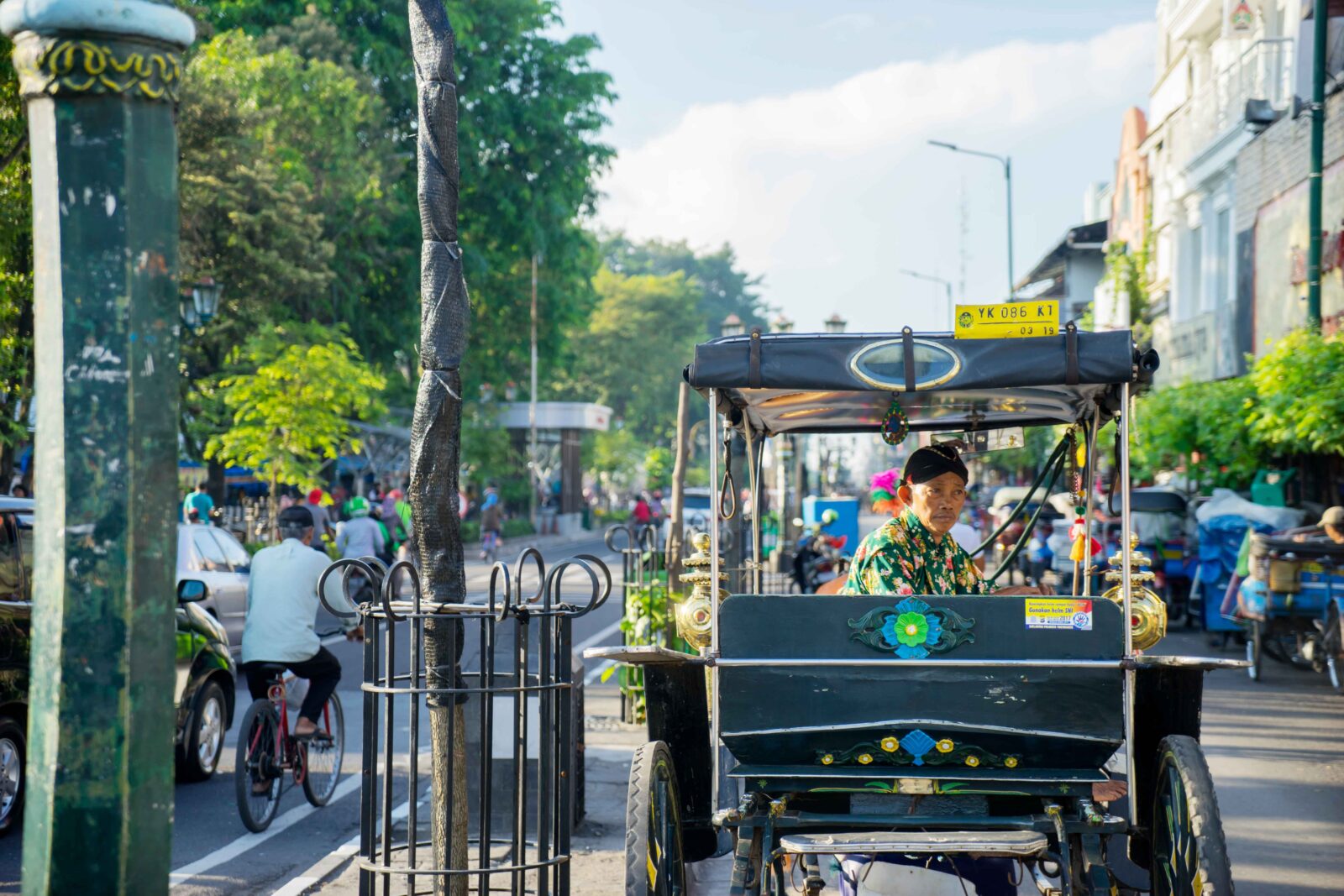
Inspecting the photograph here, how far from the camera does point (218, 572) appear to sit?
49.3ft

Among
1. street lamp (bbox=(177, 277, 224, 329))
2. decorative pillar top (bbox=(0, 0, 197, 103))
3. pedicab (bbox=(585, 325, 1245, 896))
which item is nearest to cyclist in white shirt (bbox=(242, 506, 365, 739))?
pedicab (bbox=(585, 325, 1245, 896))

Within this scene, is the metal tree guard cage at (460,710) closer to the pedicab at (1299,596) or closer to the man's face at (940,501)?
the man's face at (940,501)

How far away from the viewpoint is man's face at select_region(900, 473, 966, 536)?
18.6ft

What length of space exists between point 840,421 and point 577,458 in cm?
4822

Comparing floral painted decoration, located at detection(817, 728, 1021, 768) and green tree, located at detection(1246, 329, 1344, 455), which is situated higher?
green tree, located at detection(1246, 329, 1344, 455)

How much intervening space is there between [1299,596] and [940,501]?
9350 millimetres

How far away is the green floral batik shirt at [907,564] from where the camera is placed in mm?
5461

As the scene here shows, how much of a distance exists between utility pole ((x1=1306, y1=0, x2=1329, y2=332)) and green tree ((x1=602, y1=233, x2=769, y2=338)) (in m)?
79.4

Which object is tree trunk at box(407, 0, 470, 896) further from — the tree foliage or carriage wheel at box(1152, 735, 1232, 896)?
the tree foliage

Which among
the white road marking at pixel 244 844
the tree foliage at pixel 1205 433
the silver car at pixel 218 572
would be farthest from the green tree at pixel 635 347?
the white road marking at pixel 244 844

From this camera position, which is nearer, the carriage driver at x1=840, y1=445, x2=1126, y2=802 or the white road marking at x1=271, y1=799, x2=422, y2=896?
the carriage driver at x1=840, y1=445, x2=1126, y2=802

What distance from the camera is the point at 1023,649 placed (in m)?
5.00

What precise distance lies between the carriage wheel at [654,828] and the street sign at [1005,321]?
Answer: 5.85 ft

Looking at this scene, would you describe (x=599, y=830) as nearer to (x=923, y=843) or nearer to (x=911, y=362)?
(x=923, y=843)
